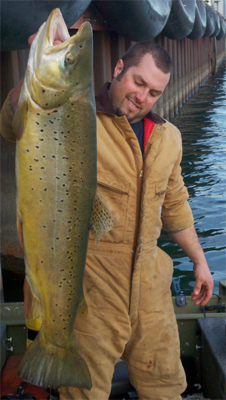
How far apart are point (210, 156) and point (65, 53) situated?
11512 millimetres

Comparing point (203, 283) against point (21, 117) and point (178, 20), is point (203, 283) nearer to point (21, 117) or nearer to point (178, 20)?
point (21, 117)

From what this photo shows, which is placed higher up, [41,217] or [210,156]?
[41,217]

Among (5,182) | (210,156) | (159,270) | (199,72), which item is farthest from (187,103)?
(159,270)

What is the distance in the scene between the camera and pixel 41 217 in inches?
90.7

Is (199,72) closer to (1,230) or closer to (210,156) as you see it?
(210,156)

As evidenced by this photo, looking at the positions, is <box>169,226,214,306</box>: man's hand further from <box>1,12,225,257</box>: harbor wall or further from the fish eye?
<box>1,12,225,257</box>: harbor wall

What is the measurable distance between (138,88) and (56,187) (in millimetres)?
1051

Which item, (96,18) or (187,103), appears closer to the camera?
(96,18)

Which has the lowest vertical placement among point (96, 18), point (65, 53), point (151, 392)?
point (151, 392)

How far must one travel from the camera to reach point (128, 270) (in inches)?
122

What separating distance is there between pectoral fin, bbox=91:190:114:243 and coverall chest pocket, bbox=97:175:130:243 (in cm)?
43

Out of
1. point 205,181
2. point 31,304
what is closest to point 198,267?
point 31,304

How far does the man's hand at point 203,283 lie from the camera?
11.8ft

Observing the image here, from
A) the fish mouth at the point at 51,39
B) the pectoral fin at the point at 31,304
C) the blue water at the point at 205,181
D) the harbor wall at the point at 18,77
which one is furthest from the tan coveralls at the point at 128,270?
the blue water at the point at 205,181
